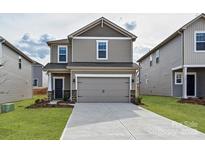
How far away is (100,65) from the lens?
20297mm

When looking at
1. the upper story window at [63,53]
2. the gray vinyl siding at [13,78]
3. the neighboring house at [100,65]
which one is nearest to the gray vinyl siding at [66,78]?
the neighboring house at [100,65]

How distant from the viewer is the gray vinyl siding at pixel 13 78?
70.1ft

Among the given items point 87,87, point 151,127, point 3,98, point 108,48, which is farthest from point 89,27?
point 151,127

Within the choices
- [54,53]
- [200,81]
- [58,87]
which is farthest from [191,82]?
[54,53]

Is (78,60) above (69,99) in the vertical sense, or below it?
above

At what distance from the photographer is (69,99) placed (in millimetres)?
21266

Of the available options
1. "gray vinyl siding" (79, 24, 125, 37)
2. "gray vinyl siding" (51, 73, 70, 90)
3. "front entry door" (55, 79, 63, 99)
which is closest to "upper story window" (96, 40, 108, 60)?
"gray vinyl siding" (79, 24, 125, 37)

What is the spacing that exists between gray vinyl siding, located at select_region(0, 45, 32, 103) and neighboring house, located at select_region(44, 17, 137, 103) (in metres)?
3.53

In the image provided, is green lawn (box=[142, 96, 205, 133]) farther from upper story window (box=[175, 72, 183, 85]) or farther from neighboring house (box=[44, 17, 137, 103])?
upper story window (box=[175, 72, 183, 85])

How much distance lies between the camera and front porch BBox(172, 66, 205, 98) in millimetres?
24406
